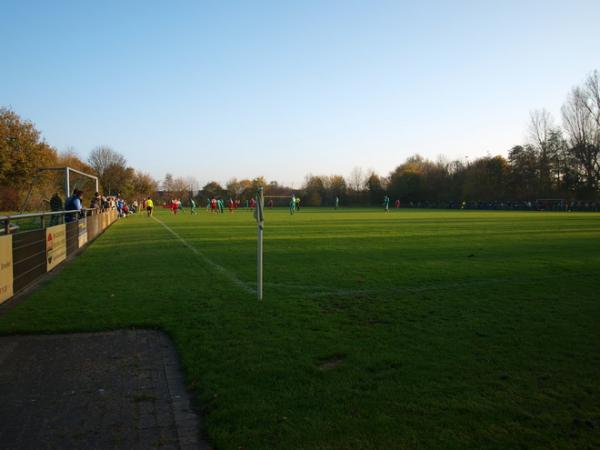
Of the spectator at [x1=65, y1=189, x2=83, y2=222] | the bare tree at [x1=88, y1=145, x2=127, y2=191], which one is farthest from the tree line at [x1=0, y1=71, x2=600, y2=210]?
the spectator at [x1=65, y1=189, x2=83, y2=222]

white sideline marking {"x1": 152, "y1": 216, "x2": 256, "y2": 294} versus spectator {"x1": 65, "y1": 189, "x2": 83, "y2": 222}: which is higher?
spectator {"x1": 65, "y1": 189, "x2": 83, "y2": 222}

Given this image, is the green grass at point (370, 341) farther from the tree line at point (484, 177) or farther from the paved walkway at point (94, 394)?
the tree line at point (484, 177)

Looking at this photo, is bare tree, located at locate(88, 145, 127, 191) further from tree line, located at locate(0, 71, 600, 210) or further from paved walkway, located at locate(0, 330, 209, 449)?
paved walkway, located at locate(0, 330, 209, 449)

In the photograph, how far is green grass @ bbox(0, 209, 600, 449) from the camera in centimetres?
330

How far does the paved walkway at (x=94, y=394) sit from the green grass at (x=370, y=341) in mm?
234

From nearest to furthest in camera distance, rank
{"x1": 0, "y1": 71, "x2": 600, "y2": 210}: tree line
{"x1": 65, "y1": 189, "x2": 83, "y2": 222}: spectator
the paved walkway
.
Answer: the paved walkway → {"x1": 65, "y1": 189, "x2": 83, "y2": 222}: spectator → {"x1": 0, "y1": 71, "x2": 600, "y2": 210}: tree line

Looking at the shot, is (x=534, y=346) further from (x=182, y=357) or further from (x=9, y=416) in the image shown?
(x=9, y=416)

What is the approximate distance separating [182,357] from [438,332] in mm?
2960

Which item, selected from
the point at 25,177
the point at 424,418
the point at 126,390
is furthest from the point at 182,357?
the point at 25,177

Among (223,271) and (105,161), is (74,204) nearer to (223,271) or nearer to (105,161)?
(223,271)

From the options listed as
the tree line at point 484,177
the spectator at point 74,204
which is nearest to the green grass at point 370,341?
the spectator at point 74,204

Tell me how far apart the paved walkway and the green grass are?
0.23 meters

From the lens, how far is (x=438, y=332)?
554 cm

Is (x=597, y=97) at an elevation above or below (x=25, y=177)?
above
